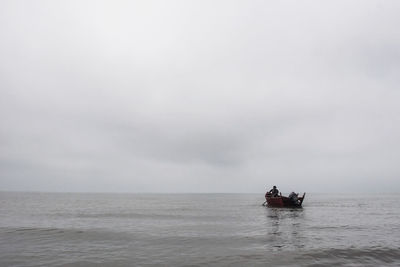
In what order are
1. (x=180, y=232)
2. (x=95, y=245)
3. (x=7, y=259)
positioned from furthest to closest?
(x=180, y=232) → (x=95, y=245) → (x=7, y=259)

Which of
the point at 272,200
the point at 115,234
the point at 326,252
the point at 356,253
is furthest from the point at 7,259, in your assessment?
the point at 272,200

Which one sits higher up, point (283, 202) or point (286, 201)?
point (286, 201)

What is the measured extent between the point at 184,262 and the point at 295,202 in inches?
1436

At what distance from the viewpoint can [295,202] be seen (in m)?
46.4

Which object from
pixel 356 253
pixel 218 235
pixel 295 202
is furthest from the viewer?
pixel 295 202

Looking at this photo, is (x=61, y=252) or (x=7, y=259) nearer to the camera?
(x=7, y=259)

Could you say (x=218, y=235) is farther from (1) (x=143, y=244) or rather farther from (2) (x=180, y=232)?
(1) (x=143, y=244)

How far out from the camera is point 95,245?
18.6 metres

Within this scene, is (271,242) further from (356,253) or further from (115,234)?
(115,234)

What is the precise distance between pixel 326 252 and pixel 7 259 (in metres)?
16.9

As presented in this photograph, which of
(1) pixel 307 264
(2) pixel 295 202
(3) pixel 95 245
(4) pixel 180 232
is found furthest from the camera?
(2) pixel 295 202

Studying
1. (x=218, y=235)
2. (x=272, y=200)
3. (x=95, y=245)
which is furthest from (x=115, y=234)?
(x=272, y=200)

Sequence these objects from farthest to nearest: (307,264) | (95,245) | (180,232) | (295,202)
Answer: (295,202), (180,232), (95,245), (307,264)

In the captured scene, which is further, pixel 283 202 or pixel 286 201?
pixel 283 202
